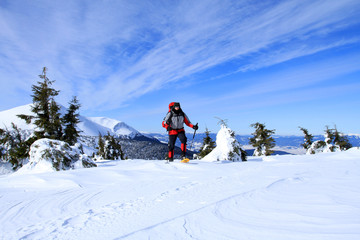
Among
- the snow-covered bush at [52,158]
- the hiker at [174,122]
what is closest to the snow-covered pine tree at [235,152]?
the hiker at [174,122]

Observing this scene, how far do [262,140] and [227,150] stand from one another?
18943 millimetres

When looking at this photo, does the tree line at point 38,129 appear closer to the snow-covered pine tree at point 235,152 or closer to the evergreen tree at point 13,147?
the evergreen tree at point 13,147

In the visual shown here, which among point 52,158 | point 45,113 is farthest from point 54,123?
point 52,158

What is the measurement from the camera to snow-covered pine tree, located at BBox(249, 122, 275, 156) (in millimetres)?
30797

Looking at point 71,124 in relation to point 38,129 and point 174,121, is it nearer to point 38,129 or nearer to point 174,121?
point 38,129

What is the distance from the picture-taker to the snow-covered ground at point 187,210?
1864 mm

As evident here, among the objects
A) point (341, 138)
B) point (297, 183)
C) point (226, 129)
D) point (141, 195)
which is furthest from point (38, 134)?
point (341, 138)

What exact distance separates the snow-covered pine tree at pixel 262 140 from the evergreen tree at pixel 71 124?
25.8m

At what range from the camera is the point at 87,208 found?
2711mm

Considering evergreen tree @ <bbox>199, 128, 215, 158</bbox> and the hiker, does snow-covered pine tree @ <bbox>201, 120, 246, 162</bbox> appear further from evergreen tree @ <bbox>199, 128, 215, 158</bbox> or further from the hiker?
evergreen tree @ <bbox>199, 128, 215, 158</bbox>

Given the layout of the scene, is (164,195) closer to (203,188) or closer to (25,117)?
(203,188)

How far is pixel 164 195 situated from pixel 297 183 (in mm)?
2497

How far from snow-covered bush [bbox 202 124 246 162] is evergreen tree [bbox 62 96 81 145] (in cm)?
1651

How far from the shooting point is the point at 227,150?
48.6 ft
